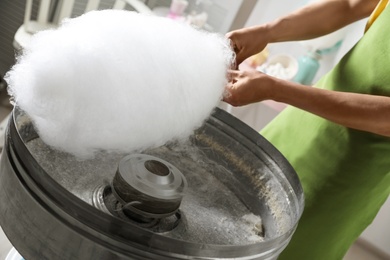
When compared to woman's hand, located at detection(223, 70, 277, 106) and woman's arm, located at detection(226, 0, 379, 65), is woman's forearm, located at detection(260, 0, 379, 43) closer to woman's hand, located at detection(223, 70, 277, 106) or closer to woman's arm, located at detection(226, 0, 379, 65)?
woman's arm, located at detection(226, 0, 379, 65)

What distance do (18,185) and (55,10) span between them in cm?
189

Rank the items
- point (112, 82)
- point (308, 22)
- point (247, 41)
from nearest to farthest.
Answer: point (112, 82) → point (247, 41) → point (308, 22)

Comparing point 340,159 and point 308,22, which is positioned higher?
point 308,22

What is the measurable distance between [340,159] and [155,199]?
558 millimetres

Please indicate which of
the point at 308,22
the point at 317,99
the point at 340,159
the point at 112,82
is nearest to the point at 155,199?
the point at 112,82

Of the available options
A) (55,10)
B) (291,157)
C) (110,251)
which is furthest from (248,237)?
(55,10)

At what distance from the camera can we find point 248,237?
0.79m

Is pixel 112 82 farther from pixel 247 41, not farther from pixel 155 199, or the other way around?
pixel 247 41

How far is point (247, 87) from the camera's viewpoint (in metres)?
0.77

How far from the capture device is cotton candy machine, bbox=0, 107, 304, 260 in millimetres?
558

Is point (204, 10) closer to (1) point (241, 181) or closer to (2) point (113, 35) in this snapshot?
(1) point (241, 181)

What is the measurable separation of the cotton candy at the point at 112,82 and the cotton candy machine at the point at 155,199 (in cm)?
Result: 4

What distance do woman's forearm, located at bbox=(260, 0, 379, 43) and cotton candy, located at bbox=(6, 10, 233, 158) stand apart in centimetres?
41

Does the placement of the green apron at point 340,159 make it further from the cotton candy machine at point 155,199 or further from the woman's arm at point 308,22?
the cotton candy machine at point 155,199
